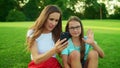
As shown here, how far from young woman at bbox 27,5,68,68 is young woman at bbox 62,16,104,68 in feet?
0.72

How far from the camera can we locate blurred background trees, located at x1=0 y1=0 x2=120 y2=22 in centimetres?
3981

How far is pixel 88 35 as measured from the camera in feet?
13.3

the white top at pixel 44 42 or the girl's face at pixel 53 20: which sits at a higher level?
the girl's face at pixel 53 20

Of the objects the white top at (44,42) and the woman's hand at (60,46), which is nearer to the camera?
the woman's hand at (60,46)

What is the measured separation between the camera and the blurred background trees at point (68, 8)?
39812 mm

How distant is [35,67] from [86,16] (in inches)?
1530

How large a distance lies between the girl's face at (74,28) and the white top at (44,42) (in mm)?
355

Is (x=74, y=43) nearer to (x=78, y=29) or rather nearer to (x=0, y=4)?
(x=78, y=29)

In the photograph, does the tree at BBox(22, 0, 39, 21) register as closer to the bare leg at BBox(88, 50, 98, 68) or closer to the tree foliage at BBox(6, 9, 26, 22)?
the tree foliage at BBox(6, 9, 26, 22)

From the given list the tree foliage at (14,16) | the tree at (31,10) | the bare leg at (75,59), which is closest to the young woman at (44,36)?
the bare leg at (75,59)

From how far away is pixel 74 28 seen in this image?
413cm

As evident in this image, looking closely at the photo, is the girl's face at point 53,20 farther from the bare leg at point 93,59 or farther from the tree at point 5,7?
the tree at point 5,7

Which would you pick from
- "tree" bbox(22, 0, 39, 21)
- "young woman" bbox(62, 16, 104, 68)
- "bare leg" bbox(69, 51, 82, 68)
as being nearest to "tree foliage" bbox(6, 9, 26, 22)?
"tree" bbox(22, 0, 39, 21)

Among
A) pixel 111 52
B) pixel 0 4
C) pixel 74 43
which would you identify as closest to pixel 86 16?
pixel 0 4
